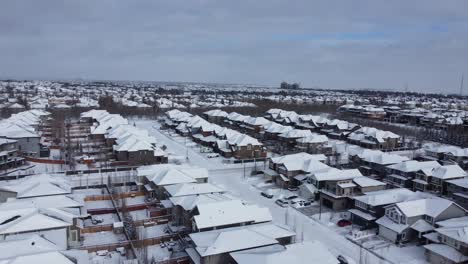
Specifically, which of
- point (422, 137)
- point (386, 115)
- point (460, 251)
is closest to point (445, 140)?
point (422, 137)

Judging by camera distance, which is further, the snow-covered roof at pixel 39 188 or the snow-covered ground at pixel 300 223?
the snow-covered roof at pixel 39 188

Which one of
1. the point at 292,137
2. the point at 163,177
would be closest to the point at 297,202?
the point at 163,177

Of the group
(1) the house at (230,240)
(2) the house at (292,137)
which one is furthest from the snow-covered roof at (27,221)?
(2) the house at (292,137)

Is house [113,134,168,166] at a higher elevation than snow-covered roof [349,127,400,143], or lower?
lower

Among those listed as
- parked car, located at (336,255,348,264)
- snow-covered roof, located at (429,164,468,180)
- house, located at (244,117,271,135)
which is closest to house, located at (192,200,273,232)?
parked car, located at (336,255,348,264)

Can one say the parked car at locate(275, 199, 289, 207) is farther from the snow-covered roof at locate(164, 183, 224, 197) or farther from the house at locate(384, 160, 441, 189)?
the house at locate(384, 160, 441, 189)

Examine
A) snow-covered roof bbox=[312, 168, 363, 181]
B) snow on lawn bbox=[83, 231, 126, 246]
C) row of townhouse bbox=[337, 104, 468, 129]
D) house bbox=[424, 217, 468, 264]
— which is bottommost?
snow on lawn bbox=[83, 231, 126, 246]

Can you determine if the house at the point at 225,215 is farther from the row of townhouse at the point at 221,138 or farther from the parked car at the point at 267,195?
the row of townhouse at the point at 221,138
